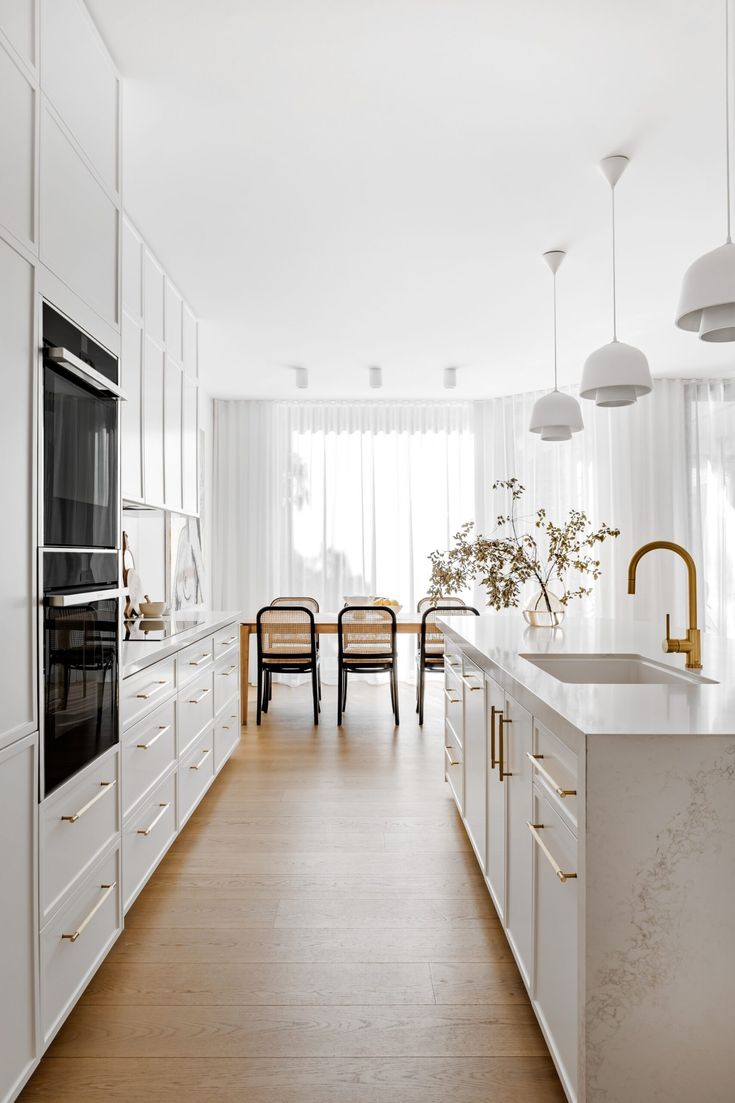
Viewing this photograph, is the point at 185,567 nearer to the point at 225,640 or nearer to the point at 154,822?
the point at 225,640

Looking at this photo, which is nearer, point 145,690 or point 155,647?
point 145,690

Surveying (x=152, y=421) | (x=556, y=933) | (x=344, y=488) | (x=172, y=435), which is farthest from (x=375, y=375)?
(x=556, y=933)

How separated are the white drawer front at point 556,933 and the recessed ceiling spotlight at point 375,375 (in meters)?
4.76

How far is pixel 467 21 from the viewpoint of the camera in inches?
84.2

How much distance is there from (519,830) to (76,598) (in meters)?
1.28

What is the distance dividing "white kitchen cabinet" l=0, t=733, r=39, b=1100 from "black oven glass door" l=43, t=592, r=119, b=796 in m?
0.10

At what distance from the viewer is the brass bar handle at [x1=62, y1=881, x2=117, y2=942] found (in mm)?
1782

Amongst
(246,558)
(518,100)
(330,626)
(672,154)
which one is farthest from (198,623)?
(246,558)

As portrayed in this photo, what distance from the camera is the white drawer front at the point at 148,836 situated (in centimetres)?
235

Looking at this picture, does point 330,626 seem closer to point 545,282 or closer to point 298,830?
point 298,830

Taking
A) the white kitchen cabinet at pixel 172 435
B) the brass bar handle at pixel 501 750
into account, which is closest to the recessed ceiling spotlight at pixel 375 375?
the white kitchen cabinet at pixel 172 435

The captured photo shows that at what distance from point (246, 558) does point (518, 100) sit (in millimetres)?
5125

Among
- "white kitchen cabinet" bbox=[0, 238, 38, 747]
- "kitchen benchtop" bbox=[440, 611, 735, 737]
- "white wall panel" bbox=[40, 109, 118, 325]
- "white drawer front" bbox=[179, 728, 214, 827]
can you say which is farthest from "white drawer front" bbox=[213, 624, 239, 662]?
"white kitchen cabinet" bbox=[0, 238, 38, 747]

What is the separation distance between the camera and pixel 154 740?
2.63 metres
